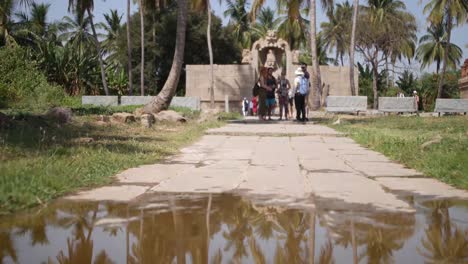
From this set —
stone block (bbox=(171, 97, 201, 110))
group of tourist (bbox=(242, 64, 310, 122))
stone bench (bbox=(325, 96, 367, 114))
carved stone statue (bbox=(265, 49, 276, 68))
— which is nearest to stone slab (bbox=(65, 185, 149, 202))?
group of tourist (bbox=(242, 64, 310, 122))

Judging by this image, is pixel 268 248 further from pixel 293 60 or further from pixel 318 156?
pixel 293 60

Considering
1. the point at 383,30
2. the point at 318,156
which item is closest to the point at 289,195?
the point at 318,156

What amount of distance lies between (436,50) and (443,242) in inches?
2382

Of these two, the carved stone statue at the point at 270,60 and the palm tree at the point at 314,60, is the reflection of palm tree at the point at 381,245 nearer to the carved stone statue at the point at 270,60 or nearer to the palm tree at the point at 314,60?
the palm tree at the point at 314,60

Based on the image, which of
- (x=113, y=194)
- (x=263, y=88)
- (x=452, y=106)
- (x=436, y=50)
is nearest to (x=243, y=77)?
(x=452, y=106)

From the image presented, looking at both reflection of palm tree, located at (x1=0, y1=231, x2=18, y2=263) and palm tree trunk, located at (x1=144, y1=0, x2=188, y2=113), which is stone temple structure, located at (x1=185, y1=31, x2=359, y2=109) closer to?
palm tree trunk, located at (x1=144, y1=0, x2=188, y2=113)

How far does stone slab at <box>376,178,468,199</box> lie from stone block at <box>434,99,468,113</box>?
23.3 meters

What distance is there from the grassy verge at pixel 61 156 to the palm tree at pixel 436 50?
53.4 m

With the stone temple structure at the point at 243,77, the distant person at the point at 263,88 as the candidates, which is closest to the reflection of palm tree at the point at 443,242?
the distant person at the point at 263,88

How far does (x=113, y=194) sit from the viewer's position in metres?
5.06

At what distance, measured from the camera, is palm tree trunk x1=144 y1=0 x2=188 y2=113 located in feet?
52.5

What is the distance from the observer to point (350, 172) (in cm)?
658

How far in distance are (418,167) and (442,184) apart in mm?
1141

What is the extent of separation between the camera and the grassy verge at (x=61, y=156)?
480 cm
